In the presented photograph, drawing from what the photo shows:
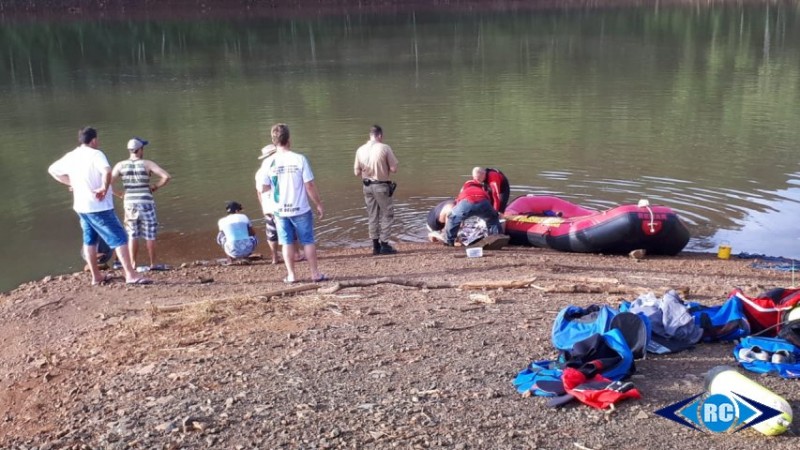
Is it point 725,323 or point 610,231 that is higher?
point 725,323

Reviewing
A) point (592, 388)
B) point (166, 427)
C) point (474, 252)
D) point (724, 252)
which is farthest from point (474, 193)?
point (166, 427)

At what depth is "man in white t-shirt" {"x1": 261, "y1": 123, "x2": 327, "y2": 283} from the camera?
27.8 ft

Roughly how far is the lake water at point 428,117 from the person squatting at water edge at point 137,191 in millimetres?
1886

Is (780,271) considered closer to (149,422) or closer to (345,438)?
(345,438)

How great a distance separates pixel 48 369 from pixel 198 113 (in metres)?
17.1

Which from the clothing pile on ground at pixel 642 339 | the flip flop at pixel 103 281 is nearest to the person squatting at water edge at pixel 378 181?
the flip flop at pixel 103 281

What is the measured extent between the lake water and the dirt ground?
3464 mm

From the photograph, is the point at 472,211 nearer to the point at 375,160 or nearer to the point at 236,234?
the point at 375,160

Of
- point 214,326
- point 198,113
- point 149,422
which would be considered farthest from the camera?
point 198,113

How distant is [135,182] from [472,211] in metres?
4.14

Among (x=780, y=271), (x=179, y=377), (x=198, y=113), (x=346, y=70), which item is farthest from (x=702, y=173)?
(x=346, y=70)

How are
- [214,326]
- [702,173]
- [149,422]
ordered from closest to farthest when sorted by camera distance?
[149,422] → [214,326] → [702,173]

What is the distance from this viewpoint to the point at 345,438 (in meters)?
5.10

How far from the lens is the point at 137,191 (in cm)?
945
